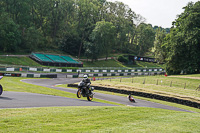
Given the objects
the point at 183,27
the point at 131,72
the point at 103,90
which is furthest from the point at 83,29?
the point at 103,90

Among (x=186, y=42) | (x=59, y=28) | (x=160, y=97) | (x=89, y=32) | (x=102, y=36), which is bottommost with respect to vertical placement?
(x=160, y=97)

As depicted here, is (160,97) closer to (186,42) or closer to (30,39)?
(186,42)

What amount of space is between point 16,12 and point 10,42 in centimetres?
2003

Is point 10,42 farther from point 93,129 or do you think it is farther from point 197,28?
point 93,129

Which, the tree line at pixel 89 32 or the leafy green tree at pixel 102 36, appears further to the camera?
the leafy green tree at pixel 102 36

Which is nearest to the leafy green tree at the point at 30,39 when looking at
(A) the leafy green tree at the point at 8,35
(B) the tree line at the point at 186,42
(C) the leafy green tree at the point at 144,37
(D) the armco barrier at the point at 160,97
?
(A) the leafy green tree at the point at 8,35

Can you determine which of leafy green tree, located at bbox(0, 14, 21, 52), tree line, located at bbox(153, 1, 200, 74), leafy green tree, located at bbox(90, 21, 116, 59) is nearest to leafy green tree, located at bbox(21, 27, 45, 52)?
leafy green tree, located at bbox(0, 14, 21, 52)

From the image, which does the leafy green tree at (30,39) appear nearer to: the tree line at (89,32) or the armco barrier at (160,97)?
the tree line at (89,32)

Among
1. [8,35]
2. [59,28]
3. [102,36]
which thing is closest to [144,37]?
[102,36]

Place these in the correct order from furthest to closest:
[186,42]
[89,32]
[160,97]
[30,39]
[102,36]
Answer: [89,32] → [102,36] → [30,39] → [186,42] → [160,97]

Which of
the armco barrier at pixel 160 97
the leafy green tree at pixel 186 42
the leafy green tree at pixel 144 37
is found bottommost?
the armco barrier at pixel 160 97

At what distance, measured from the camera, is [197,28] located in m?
52.2

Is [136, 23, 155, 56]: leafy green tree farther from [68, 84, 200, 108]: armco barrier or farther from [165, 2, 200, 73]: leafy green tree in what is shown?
[68, 84, 200, 108]: armco barrier

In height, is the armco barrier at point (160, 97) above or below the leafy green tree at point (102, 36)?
below
